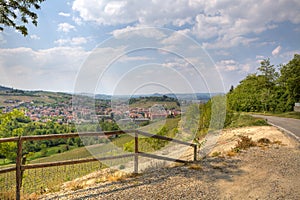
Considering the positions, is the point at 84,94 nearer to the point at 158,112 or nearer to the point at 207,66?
the point at 158,112

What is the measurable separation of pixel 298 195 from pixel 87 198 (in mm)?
4420

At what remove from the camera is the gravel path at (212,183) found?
4.45 m

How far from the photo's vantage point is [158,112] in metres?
7.42

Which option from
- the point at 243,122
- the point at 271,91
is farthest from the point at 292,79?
the point at 243,122

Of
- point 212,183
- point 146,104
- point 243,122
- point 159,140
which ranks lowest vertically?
point 212,183

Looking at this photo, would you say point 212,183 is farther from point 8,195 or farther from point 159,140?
point 8,195

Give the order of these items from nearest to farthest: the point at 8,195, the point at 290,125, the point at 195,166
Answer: the point at 8,195 → the point at 195,166 → the point at 290,125

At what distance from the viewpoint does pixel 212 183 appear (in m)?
5.15

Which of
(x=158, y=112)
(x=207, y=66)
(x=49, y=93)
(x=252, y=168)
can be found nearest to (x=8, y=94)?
(x=49, y=93)

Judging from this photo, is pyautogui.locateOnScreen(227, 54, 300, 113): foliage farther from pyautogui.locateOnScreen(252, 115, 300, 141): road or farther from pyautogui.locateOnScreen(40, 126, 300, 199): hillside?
pyautogui.locateOnScreen(40, 126, 300, 199): hillside

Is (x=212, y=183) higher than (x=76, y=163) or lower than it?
lower

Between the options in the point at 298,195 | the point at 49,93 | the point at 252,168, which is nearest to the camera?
the point at 298,195

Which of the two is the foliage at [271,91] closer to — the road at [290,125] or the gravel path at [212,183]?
the road at [290,125]

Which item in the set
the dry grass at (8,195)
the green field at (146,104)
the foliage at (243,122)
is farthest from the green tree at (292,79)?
the dry grass at (8,195)
